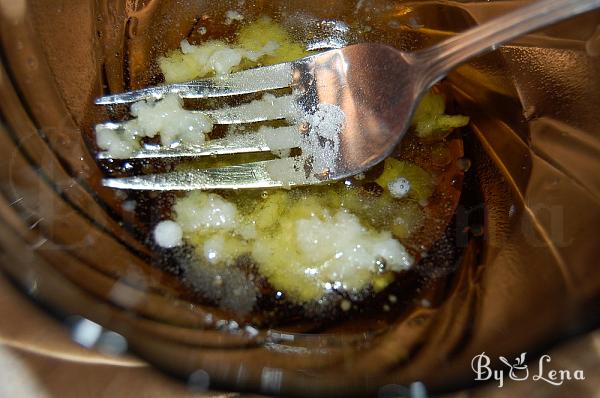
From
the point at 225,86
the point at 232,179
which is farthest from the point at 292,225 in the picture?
the point at 225,86

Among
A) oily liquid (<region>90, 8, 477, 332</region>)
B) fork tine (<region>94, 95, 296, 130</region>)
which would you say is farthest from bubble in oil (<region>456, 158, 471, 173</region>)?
fork tine (<region>94, 95, 296, 130</region>)

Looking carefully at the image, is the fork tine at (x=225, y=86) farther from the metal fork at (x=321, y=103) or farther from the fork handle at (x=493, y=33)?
the fork handle at (x=493, y=33)

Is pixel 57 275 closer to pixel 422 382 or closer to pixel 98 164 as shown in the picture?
pixel 98 164

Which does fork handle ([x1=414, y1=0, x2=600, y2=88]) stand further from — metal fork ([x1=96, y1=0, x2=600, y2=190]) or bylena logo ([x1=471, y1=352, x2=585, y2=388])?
bylena logo ([x1=471, y1=352, x2=585, y2=388])

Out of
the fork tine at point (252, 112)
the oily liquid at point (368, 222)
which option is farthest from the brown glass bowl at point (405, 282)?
the fork tine at point (252, 112)

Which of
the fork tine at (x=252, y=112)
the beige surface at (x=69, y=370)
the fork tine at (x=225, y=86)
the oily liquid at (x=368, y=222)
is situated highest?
the fork tine at (x=225, y=86)

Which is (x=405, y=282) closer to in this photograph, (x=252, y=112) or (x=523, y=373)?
(x=523, y=373)

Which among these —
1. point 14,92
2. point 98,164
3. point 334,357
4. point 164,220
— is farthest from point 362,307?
point 14,92
